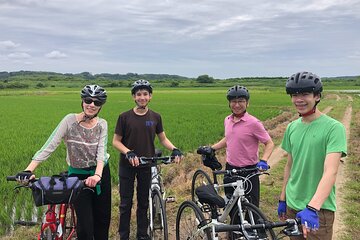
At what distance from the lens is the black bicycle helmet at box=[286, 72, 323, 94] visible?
2441 millimetres

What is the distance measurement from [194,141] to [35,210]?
6518mm

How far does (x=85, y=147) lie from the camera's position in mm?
3469

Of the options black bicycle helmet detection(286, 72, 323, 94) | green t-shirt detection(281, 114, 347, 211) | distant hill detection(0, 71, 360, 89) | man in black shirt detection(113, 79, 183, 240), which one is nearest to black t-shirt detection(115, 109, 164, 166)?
man in black shirt detection(113, 79, 183, 240)

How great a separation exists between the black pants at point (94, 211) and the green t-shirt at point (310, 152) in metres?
1.95

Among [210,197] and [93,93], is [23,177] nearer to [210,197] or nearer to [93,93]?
[93,93]

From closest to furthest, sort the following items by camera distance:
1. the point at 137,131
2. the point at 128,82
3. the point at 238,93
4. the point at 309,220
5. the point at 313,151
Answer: the point at 309,220, the point at 313,151, the point at 238,93, the point at 137,131, the point at 128,82

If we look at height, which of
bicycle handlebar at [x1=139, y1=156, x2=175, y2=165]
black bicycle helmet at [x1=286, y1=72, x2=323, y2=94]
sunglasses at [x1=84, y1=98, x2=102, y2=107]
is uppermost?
black bicycle helmet at [x1=286, y1=72, x2=323, y2=94]

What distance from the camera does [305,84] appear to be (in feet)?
8.03

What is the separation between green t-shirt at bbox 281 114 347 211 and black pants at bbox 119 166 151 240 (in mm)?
1968

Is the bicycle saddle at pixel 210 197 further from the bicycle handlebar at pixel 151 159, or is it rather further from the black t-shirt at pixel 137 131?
the black t-shirt at pixel 137 131

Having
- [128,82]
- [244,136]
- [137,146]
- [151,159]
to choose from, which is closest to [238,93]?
[244,136]

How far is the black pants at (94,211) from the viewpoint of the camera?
3.44 m

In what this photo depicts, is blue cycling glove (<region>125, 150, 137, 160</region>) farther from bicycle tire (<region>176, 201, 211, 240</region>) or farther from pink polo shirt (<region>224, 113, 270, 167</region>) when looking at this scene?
pink polo shirt (<region>224, 113, 270, 167</region>)

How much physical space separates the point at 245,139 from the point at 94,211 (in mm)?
1872
